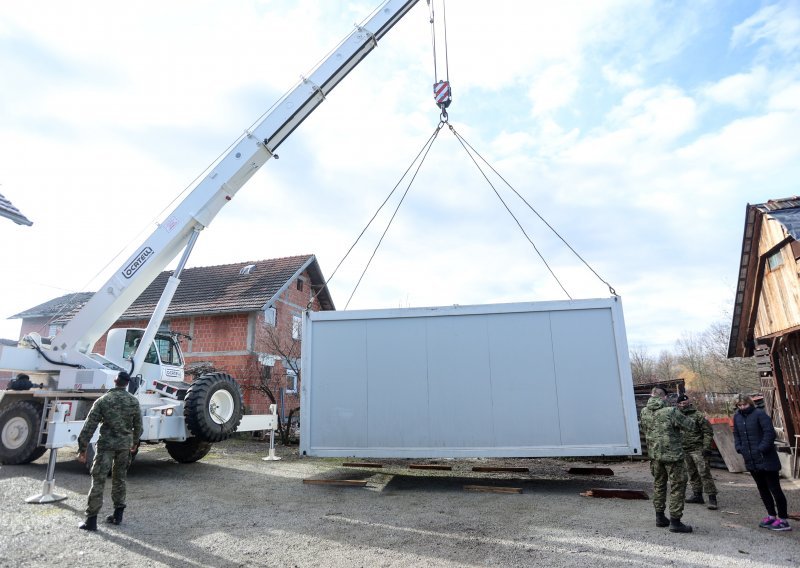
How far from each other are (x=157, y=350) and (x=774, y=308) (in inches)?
482

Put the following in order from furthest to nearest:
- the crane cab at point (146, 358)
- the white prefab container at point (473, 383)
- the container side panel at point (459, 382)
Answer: the crane cab at point (146, 358) < the container side panel at point (459, 382) < the white prefab container at point (473, 383)

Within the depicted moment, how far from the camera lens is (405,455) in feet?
23.4

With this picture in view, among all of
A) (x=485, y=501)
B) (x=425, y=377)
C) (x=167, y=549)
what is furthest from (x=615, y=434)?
(x=167, y=549)

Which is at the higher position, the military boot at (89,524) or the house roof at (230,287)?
the house roof at (230,287)

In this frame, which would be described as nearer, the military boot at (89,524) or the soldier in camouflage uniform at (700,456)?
the military boot at (89,524)

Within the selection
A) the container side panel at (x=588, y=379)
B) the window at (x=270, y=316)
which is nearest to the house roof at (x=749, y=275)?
the container side panel at (x=588, y=379)

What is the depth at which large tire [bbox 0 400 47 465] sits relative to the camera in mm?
7906

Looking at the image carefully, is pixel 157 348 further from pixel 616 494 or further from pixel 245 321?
pixel 616 494

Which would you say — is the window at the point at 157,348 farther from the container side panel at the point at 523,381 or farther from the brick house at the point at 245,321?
the container side panel at the point at 523,381

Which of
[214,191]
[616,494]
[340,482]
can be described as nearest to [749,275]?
[616,494]

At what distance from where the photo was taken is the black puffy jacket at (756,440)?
525cm

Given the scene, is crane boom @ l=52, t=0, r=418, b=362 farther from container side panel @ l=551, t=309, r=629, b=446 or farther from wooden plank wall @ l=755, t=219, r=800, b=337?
wooden plank wall @ l=755, t=219, r=800, b=337

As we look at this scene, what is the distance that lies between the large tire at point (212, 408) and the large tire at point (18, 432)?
2.50 metres

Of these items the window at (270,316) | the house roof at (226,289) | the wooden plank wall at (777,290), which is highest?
the house roof at (226,289)
